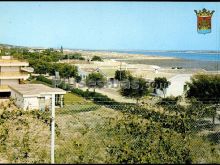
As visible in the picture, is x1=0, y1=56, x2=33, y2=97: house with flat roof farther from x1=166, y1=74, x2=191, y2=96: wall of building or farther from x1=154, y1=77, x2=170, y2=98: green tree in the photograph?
x1=166, y1=74, x2=191, y2=96: wall of building

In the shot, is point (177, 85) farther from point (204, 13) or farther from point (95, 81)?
point (204, 13)

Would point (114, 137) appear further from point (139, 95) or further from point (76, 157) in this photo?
point (139, 95)

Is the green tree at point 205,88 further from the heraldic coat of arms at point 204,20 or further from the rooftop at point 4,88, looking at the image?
the rooftop at point 4,88

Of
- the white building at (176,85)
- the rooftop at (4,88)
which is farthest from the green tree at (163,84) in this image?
the rooftop at (4,88)

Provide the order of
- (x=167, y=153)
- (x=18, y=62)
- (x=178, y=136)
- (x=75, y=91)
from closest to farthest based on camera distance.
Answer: (x=167, y=153)
(x=178, y=136)
(x=18, y=62)
(x=75, y=91)

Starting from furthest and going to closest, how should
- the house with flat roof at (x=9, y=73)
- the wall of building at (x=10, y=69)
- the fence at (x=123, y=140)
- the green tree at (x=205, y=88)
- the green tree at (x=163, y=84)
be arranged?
the green tree at (x=163, y=84) → the wall of building at (x=10, y=69) → the house with flat roof at (x=9, y=73) → the green tree at (x=205, y=88) → the fence at (x=123, y=140)

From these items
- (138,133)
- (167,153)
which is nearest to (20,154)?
(138,133)

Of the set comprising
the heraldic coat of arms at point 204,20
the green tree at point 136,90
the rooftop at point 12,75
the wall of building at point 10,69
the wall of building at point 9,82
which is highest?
the heraldic coat of arms at point 204,20
